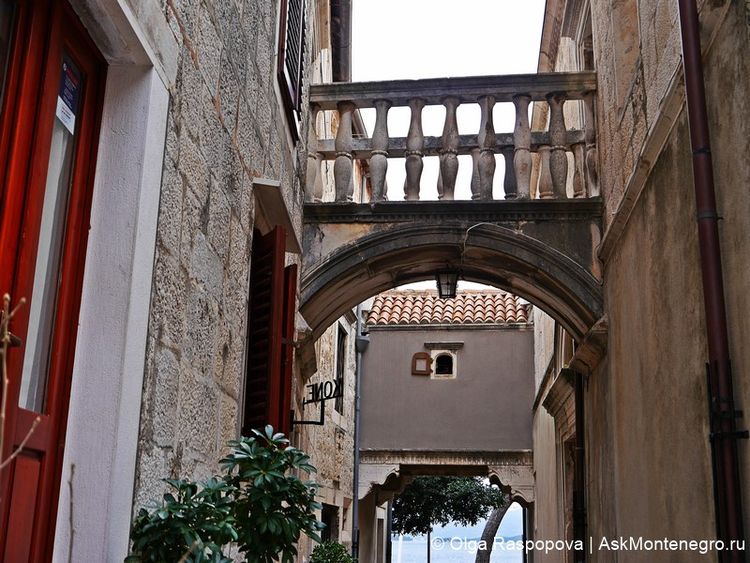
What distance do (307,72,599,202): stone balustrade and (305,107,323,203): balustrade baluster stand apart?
0.03 ft

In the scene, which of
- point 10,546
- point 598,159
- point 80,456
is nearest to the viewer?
point 10,546

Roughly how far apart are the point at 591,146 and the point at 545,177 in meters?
0.48

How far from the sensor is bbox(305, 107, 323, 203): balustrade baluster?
7.64m

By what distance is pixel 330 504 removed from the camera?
12.7 meters

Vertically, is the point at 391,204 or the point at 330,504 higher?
the point at 391,204

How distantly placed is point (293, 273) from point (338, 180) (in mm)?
2474

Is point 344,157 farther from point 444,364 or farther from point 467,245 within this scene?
point 444,364

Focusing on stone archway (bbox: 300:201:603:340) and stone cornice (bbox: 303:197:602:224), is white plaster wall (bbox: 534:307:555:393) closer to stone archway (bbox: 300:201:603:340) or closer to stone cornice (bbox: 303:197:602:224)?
stone archway (bbox: 300:201:603:340)

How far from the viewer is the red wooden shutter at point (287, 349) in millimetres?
5012

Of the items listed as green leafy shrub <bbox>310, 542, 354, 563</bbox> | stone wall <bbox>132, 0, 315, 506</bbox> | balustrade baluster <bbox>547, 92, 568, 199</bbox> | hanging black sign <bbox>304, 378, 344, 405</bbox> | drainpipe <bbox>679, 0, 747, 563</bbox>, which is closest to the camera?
stone wall <bbox>132, 0, 315, 506</bbox>

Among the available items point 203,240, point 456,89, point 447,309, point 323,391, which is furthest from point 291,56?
point 447,309

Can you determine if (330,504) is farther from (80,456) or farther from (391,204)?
(80,456)

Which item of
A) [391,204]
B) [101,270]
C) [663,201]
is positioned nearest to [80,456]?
[101,270]

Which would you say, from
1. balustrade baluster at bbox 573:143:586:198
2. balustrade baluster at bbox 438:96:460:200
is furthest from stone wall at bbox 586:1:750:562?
balustrade baluster at bbox 438:96:460:200
